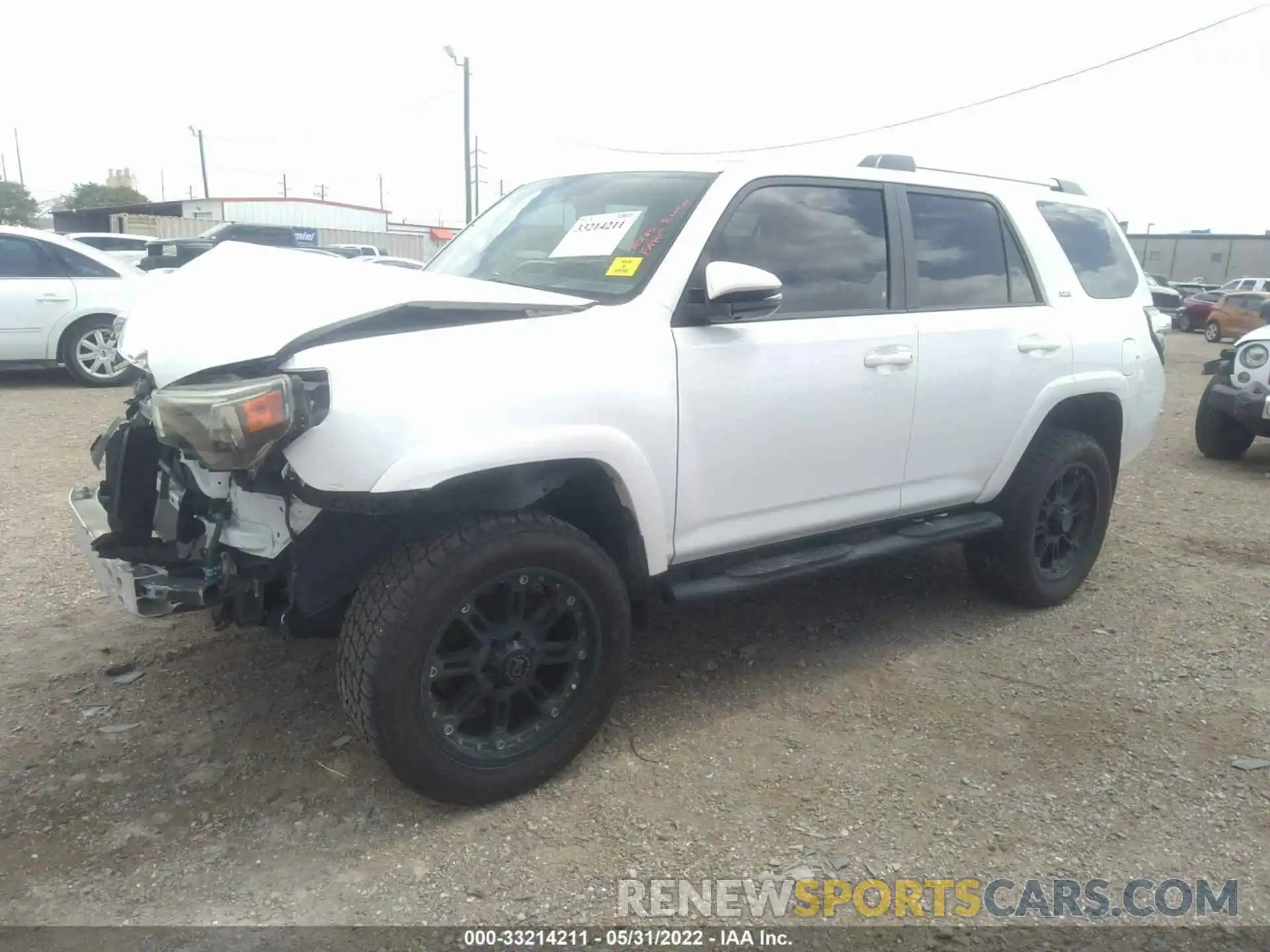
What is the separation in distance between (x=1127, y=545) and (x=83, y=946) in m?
5.32

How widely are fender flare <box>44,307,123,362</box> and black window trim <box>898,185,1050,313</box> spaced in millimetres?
8345

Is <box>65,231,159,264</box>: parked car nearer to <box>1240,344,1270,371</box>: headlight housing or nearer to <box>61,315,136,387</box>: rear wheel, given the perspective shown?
<box>61,315,136,387</box>: rear wheel

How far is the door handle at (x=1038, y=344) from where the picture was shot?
408cm

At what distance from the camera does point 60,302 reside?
941 centimetres

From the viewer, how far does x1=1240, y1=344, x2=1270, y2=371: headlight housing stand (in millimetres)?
7797

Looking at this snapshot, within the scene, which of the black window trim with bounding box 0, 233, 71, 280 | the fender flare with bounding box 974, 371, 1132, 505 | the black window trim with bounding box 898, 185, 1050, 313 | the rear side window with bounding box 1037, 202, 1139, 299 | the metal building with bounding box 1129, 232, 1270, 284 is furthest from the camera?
the metal building with bounding box 1129, 232, 1270, 284

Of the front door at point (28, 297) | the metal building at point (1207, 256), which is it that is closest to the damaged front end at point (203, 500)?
the front door at point (28, 297)

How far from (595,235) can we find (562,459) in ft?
3.32

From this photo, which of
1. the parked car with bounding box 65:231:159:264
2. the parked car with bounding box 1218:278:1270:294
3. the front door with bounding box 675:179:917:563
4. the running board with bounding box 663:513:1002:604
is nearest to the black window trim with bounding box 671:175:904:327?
the front door with bounding box 675:179:917:563

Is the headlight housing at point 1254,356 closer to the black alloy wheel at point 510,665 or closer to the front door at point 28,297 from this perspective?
the black alloy wheel at point 510,665

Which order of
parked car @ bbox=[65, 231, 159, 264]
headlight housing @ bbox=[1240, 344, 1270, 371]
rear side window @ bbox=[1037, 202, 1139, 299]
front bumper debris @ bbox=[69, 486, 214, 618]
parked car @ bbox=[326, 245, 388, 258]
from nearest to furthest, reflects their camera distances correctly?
front bumper debris @ bbox=[69, 486, 214, 618]
rear side window @ bbox=[1037, 202, 1139, 299]
headlight housing @ bbox=[1240, 344, 1270, 371]
parked car @ bbox=[65, 231, 159, 264]
parked car @ bbox=[326, 245, 388, 258]

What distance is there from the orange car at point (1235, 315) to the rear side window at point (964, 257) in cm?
2214

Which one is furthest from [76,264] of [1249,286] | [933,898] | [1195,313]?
[1249,286]

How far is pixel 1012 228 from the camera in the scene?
424 centimetres
